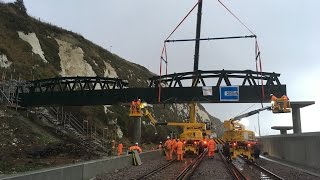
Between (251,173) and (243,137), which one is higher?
(243,137)

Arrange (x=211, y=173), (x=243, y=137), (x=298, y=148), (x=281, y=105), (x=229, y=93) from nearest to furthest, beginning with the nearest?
(x=211, y=173)
(x=298, y=148)
(x=243, y=137)
(x=281, y=105)
(x=229, y=93)

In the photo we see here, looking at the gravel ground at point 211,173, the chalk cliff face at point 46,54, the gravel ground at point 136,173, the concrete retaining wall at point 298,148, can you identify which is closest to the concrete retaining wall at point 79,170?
the gravel ground at point 136,173

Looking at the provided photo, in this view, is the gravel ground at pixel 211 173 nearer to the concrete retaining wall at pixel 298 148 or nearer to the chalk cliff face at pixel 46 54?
the concrete retaining wall at pixel 298 148

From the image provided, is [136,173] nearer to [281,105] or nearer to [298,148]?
[298,148]

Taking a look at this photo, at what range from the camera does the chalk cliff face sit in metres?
48.5

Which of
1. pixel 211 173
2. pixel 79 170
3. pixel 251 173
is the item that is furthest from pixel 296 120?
pixel 79 170

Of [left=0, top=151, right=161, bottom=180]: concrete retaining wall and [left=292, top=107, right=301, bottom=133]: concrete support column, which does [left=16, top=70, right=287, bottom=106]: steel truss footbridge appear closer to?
[left=292, top=107, right=301, bottom=133]: concrete support column

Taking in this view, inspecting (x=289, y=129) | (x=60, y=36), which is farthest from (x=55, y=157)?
(x=60, y=36)

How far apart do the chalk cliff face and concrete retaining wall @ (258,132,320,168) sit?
22931mm

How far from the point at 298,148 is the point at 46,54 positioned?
3841cm

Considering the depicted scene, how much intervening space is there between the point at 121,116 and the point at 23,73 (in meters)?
16.1

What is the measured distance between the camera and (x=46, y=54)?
57.5 metres

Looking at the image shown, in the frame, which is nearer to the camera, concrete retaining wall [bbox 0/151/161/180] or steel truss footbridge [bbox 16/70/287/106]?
concrete retaining wall [bbox 0/151/161/180]

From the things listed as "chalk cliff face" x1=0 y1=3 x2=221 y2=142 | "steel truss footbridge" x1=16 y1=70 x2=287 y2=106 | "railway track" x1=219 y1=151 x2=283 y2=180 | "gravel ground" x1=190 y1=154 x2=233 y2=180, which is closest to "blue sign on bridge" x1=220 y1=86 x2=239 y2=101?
"steel truss footbridge" x1=16 y1=70 x2=287 y2=106
